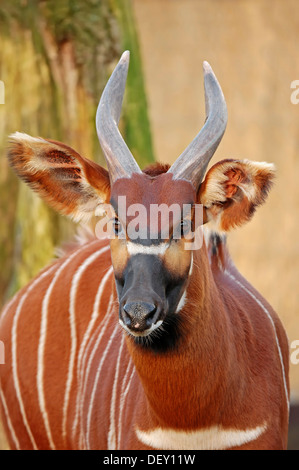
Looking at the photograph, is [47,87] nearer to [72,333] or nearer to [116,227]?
[72,333]

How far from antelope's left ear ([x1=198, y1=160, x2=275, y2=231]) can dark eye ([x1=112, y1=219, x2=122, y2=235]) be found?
34 cm

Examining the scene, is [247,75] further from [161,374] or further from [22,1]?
[161,374]

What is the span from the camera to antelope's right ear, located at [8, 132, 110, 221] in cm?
351

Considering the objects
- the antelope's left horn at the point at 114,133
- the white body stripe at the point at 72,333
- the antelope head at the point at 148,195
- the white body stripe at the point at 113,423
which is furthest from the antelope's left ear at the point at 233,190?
the white body stripe at the point at 72,333

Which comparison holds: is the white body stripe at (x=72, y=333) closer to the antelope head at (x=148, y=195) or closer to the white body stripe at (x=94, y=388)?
the white body stripe at (x=94, y=388)

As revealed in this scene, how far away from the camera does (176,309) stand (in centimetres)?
320

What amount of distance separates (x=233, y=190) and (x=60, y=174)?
70cm

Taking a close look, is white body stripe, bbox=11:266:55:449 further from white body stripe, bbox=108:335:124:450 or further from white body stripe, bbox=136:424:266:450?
white body stripe, bbox=136:424:266:450

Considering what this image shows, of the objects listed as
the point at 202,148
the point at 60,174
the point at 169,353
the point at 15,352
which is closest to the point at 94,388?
the point at 15,352

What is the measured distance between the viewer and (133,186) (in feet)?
10.6

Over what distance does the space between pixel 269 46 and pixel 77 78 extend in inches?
137

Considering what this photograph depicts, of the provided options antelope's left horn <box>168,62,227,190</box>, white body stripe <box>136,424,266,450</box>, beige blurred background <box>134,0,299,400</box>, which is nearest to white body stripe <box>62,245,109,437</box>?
white body stripe <box>136,424,266,450</box>

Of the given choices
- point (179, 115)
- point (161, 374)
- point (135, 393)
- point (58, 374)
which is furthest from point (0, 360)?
point (179, 115)

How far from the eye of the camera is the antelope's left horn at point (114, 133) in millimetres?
3320
